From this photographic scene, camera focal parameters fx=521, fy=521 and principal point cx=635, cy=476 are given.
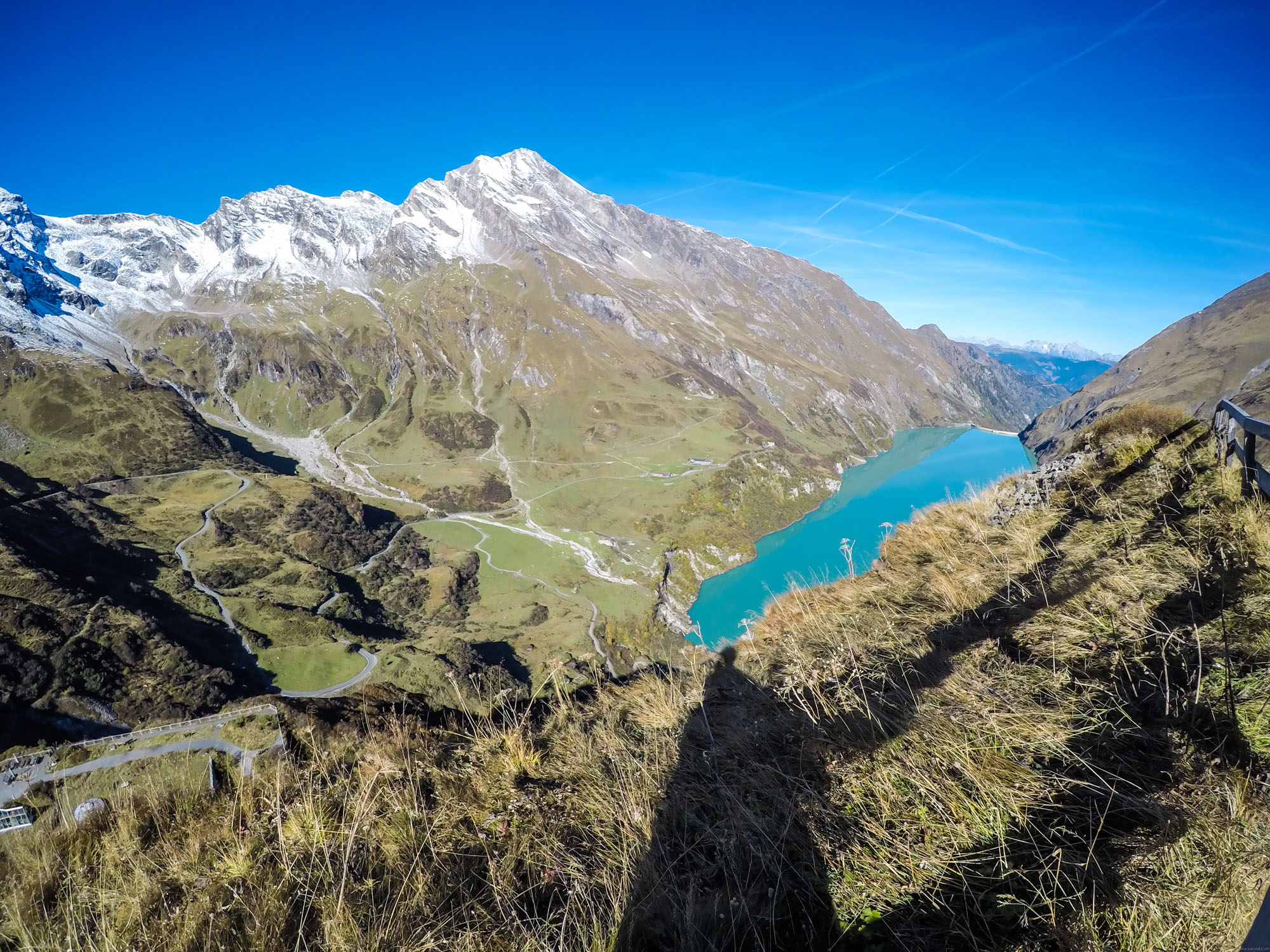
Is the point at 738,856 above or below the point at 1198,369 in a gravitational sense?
below

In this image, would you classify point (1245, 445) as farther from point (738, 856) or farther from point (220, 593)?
point (220, 593)

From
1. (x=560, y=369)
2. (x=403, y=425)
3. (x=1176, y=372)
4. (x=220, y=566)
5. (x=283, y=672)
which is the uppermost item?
(x=560, y=369)

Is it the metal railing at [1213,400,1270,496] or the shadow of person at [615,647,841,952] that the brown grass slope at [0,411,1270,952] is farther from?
the metal railing at [1213,400,1270,496]

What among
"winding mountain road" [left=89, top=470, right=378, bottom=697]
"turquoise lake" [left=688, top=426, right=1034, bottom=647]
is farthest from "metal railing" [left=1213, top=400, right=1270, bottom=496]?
"winding mountain road" [left=89, top=470, right=378, bottom=697]

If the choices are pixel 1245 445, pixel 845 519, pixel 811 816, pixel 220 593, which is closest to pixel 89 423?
pixel 220 593

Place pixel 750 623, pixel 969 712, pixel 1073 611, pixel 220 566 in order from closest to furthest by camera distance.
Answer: pixel 969 712, pixel 1073 611, pixel 750 623, pixel 220 566

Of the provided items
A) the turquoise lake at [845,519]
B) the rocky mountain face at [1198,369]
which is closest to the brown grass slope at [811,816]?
the turquoise lake at [845,519]

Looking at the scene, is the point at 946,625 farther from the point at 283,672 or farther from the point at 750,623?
the point at 283,672

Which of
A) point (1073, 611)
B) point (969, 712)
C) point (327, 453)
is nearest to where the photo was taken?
→ point (969, 712)

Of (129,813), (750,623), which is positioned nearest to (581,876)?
(129,813)
